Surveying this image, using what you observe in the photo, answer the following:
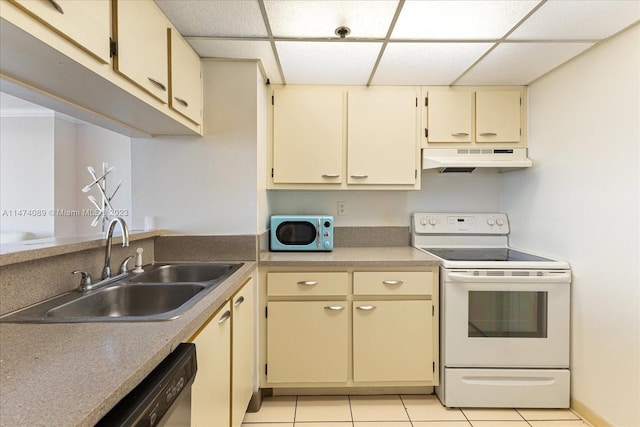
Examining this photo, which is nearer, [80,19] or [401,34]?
[80,19]

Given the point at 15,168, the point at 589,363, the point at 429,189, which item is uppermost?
the point at 15,168

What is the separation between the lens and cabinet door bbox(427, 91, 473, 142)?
219 cm

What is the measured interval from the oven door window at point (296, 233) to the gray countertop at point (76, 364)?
1.09 meters

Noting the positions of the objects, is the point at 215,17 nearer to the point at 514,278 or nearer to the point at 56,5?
the point at 56,5

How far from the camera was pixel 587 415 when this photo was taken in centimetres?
171

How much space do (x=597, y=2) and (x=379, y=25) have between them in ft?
3.01

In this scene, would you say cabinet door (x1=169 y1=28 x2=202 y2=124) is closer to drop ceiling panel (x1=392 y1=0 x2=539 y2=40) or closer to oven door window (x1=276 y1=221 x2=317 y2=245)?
oven door window (x1=276 y1=221 x2=317 y2=245)

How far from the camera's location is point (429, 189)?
8.14 feet

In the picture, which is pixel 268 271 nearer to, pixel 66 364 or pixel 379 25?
pixel 66 364

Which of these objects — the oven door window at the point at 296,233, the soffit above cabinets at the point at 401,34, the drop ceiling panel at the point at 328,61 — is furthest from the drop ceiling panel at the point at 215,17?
the oven door window at the point at 296,233

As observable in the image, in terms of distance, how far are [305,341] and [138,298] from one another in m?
0.96

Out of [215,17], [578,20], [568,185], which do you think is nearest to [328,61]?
[215,17]

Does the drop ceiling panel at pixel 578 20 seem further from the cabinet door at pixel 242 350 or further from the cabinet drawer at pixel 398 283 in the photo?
the cabinet door at pixel 242 350

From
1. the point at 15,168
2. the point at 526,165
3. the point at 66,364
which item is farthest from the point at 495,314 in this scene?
the point at 15,168
